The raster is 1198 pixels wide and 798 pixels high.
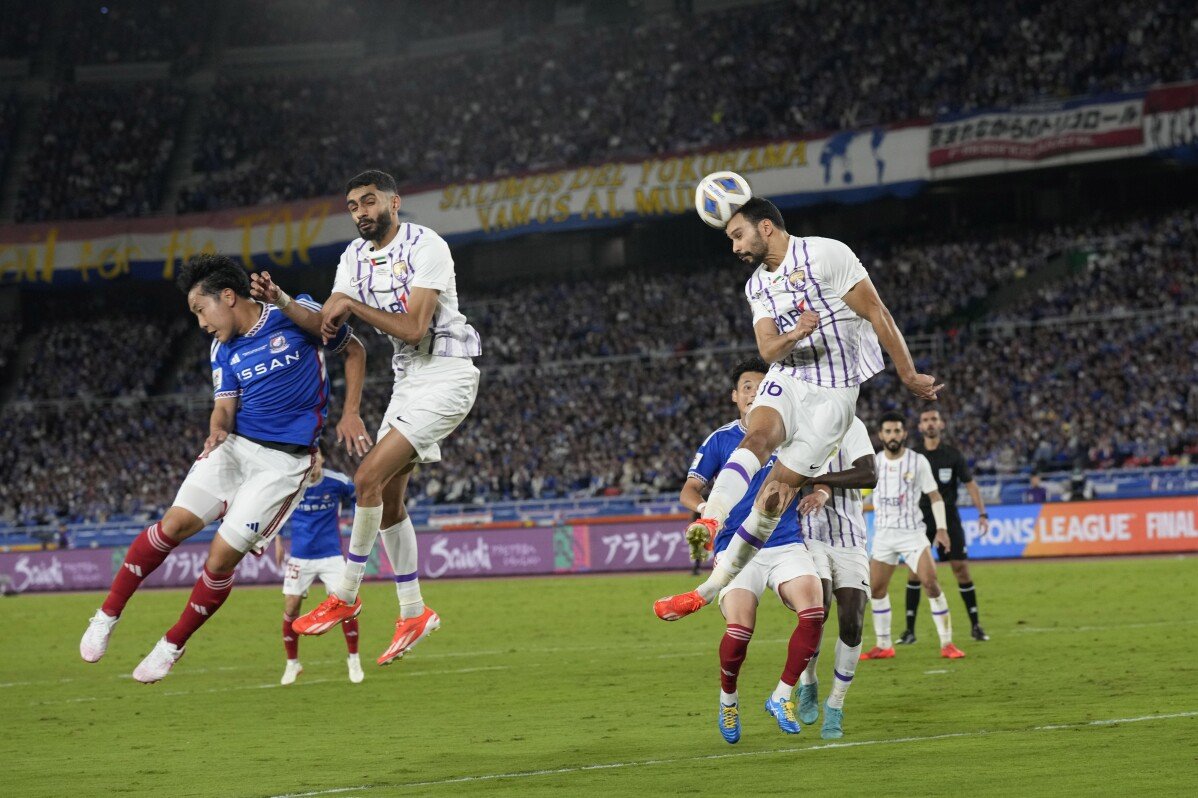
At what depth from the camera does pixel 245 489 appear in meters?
10.9

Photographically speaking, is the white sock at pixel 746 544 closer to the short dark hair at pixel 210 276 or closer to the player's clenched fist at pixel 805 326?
the player's clenched fist at pixel 805 326

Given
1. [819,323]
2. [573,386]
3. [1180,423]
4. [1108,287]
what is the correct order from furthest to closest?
1. [573,386]
2. [1108,287]
3. [1180,423]
4. [819,323]

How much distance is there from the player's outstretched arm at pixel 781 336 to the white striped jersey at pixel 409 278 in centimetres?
212

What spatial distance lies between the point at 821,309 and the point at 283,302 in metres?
3.60

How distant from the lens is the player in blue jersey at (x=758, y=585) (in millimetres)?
10905

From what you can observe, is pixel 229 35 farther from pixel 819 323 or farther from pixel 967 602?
pixel 819 323

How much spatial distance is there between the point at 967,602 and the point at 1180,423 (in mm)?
16627

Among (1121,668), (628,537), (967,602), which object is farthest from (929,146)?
(1121,668)

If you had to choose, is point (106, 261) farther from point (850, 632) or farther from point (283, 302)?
point (850, 632)

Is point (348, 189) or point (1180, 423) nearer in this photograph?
point (348, 189)

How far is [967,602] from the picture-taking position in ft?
60.5

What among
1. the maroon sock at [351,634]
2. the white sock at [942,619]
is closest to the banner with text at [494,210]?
the white sock at [942,619]

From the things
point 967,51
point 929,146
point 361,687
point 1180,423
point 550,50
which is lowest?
point 361,687

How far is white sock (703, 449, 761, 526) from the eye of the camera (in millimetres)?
9969
